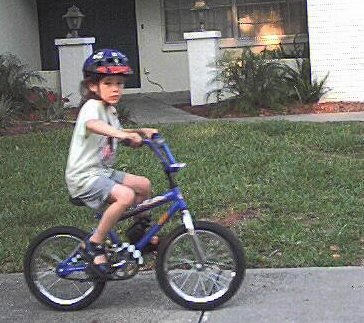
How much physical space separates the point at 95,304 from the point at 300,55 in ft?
33.3

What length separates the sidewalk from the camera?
11875mm

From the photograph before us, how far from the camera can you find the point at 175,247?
16.8ft

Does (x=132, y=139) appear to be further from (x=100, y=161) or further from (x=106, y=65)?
(x=106, y=65)

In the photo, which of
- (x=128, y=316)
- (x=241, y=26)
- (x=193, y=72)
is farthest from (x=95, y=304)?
(x=241, y=26)

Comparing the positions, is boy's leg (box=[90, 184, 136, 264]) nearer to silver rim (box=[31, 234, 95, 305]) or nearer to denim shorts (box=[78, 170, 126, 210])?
denim shorts (box=[78, 170, 126, 210])

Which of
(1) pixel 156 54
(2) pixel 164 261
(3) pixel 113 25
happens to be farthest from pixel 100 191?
(3) pixel 113 25

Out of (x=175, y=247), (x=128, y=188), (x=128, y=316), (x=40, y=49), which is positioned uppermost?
(x=40, y=49)

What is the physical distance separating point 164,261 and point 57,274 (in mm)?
749

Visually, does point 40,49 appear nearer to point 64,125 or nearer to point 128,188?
point 64,125

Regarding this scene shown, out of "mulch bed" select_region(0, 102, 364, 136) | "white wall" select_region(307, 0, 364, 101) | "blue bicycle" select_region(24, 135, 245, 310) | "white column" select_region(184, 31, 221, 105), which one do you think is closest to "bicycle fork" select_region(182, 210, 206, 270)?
"blue bicycle" select_region(24, 135, 245, 310)

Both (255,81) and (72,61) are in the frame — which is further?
(72,61)

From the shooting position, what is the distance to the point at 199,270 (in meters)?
5.17

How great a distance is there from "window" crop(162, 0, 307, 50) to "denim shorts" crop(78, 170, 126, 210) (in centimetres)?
1220

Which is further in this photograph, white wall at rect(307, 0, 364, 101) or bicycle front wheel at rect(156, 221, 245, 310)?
white wall at rect(307, 0, 364, 101)
